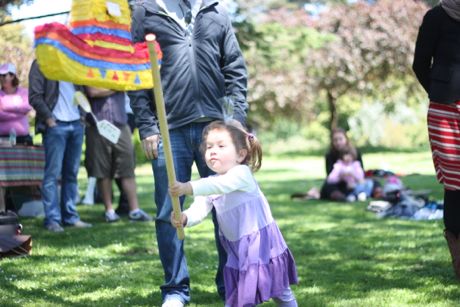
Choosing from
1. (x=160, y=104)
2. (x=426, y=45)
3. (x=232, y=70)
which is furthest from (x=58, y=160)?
(x=160, y=104)

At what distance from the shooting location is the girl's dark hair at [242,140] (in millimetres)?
A: 3834

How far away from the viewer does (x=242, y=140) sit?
12.6ft

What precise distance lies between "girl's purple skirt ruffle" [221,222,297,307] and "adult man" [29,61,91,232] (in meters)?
3.92

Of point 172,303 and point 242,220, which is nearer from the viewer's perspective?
point 242,220

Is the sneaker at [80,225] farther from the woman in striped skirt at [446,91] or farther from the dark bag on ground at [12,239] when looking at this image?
the woman in striped skirt at [446,91]

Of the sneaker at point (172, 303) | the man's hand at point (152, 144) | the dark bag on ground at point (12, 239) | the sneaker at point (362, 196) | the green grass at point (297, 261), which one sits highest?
the man's hand at point (152, 144)

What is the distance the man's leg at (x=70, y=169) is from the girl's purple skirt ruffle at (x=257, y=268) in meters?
4.11

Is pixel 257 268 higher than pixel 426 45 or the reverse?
the reverse

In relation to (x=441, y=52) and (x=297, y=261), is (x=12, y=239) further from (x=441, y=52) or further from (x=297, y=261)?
(x=441, y=52)

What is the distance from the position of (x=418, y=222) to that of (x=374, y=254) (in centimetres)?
207

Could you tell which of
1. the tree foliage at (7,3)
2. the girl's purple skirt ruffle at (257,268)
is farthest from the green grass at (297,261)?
the tree foliage at (7,3)

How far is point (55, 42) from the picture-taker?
12.3 ft

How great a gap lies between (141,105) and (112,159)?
418 cm

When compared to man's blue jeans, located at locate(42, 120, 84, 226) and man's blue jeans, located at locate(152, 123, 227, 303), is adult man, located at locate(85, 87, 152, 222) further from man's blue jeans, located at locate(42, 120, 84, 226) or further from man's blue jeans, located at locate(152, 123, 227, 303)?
man's blue jeans, located at locate(152, 123, 227, 303)
